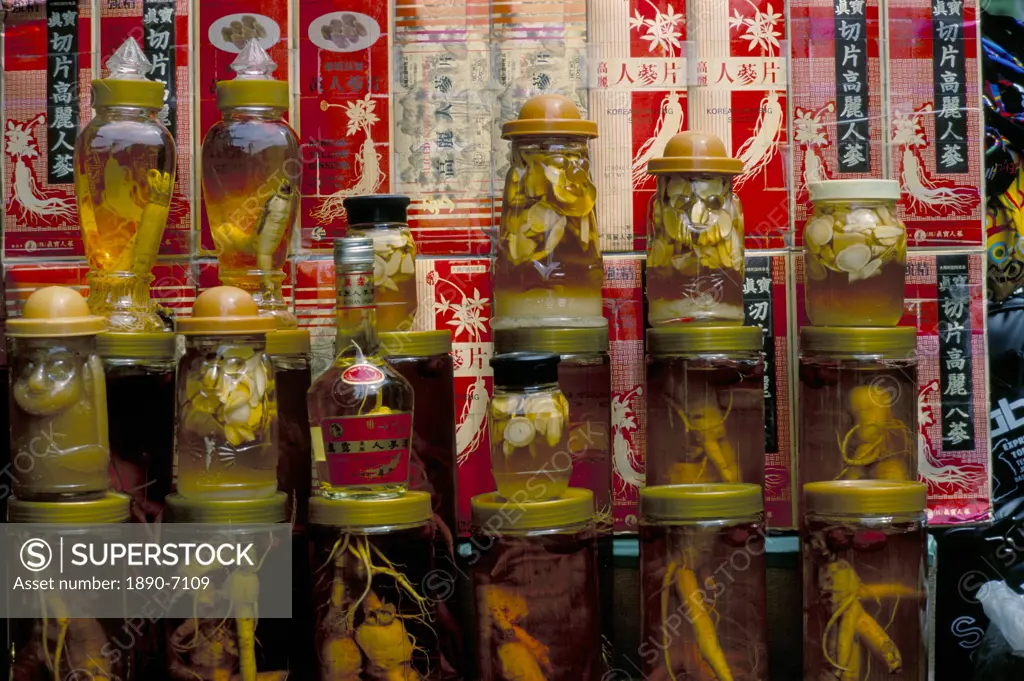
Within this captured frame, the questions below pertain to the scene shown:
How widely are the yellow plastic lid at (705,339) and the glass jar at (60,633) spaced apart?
0.87 metres

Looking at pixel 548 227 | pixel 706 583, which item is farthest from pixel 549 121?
pixel 706 583

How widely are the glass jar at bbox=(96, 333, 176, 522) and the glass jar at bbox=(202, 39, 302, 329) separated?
18 centimetres

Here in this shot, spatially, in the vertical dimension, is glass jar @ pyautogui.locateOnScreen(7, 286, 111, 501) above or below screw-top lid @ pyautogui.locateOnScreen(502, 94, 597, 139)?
below

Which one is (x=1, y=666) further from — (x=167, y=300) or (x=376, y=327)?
(x=376, y=327)

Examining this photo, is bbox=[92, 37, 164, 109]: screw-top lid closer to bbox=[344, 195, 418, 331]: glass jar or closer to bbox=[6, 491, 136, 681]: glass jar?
bbox=[344, 195, 418, 331]: glass jar

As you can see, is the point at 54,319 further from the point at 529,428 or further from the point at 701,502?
the point at 701,502

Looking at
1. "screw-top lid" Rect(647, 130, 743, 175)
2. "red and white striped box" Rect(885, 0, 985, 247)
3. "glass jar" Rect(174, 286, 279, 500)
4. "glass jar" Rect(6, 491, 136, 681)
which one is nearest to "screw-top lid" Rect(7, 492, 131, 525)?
"glass jar" Rect(6, 491, 136, 681)

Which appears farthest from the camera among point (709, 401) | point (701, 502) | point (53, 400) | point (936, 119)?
point (936, 119)

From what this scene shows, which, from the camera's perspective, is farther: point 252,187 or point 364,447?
point 252,187

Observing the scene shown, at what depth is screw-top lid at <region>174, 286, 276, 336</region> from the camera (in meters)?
1.76

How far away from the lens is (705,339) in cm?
192

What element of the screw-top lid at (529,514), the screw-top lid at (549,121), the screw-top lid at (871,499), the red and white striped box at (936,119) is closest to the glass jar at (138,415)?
the screw-top lid at (529,514)

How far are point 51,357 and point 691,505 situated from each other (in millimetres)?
951

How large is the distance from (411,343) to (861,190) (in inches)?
29.8
